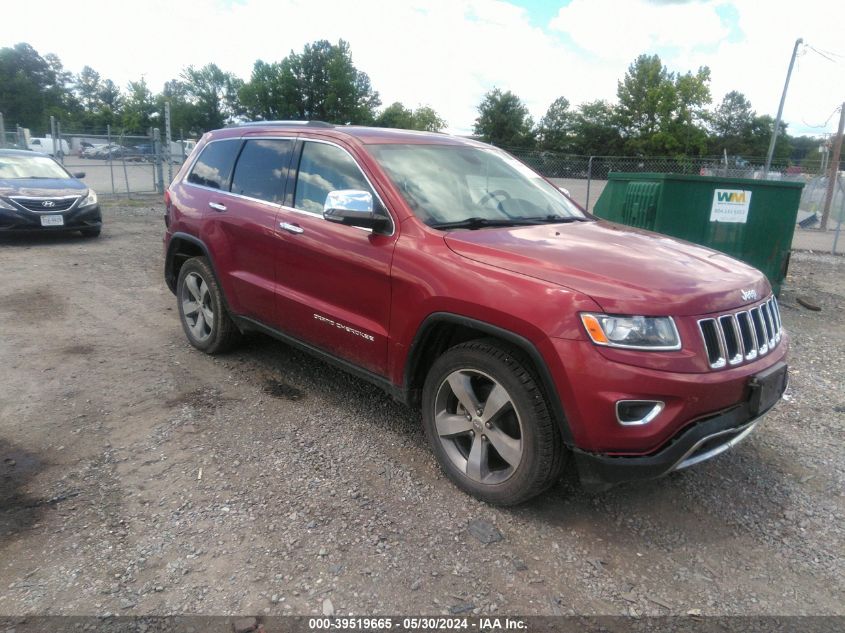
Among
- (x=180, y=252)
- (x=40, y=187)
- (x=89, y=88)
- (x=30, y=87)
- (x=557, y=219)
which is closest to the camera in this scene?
(x=557, y=219)

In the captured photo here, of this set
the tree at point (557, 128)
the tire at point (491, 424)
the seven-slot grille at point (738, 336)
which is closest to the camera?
the seven-slot grille at point (738, 336)

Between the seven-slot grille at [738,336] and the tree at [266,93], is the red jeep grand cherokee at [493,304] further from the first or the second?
the tree at [266,93]

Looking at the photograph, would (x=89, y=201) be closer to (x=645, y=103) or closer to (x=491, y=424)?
(x=491, y=424)

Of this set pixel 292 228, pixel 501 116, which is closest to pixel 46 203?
pixel 292 228

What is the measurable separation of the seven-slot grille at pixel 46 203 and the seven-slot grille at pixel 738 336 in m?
10.5

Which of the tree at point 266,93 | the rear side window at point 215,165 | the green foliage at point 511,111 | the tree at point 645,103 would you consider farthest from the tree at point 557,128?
the rear side window at point 215,165

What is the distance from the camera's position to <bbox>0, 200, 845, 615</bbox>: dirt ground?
250cm

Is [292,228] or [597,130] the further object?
[597,130]

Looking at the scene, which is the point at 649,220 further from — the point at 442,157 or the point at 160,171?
the point at 160,171

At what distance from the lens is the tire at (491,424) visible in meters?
2.77

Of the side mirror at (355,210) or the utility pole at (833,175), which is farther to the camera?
the utility pole at (833,175)

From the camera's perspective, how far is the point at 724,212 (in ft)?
24.3

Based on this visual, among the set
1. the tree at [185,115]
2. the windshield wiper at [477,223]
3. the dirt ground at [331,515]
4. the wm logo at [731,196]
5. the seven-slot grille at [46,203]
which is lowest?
the dirt ground at [331,515]

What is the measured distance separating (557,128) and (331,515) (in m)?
67.5
